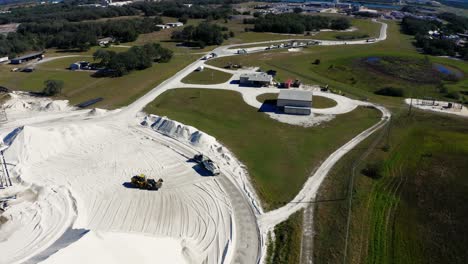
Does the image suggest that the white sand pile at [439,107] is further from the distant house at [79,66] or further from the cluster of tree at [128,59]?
the distant house at [79,66]

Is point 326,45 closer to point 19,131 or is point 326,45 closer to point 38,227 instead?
point 19,131

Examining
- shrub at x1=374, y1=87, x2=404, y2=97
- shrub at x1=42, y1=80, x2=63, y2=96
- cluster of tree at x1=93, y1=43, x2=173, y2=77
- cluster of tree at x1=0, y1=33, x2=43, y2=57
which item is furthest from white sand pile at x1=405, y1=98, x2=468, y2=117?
cluster of tree at x1=0, y1=33, x2=43, y2=57

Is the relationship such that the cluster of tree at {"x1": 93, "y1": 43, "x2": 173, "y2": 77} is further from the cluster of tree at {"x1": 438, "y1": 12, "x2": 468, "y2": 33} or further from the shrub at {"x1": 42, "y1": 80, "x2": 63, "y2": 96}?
the cluster of tree at {"x1": 438, "y1": 12, "x2": 468, "y2": 33}

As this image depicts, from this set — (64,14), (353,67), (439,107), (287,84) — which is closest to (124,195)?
(287,84)

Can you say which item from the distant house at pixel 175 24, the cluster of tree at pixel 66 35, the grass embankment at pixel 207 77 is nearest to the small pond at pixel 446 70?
the grass embankment at pixel 207 77

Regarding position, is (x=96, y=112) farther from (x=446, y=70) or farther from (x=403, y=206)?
(x=446, y=70)

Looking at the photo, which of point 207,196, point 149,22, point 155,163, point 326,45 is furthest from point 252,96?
point 149,22
